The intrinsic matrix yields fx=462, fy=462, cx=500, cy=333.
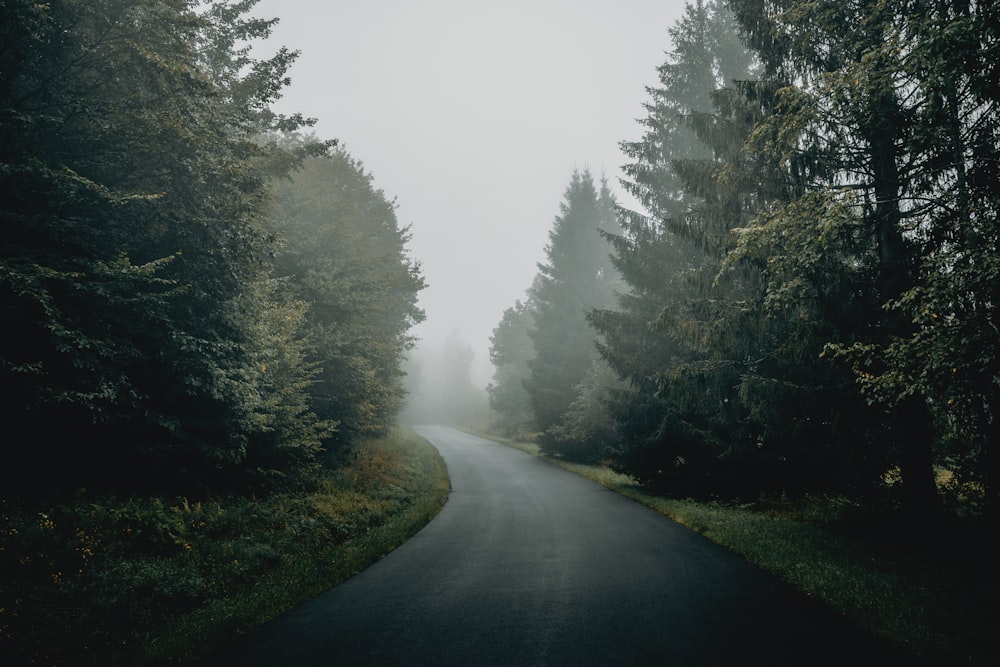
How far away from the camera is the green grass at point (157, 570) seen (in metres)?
4.95

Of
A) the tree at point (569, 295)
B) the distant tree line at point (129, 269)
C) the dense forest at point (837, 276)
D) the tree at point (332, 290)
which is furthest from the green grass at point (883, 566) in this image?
the tree at point (569, 295)

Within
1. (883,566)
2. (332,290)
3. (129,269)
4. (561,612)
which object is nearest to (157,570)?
(129,269)

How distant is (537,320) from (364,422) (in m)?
15.5

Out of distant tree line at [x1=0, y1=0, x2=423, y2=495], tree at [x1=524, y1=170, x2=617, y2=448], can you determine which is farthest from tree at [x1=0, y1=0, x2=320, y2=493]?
tree at [x1=524, y1=170, x2=617, y2=448]

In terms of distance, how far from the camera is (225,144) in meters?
10.1

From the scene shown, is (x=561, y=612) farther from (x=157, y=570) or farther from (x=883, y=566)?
(x=157, y=570)

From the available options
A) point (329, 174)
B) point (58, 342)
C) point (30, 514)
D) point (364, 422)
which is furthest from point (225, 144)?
point (329, 174)

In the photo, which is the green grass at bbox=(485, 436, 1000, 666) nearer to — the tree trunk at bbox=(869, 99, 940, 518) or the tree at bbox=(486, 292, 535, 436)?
the tree trunk at bbox=(869, 99, 940, 518)

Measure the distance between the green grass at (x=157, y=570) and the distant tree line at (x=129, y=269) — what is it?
117 cm

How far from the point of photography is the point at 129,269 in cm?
790

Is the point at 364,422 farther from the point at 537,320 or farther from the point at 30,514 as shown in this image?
the point at 537,320

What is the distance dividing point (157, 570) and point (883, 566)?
1063 cm

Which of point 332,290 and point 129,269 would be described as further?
point 332,290

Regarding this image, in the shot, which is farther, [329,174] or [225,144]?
[329,174]
